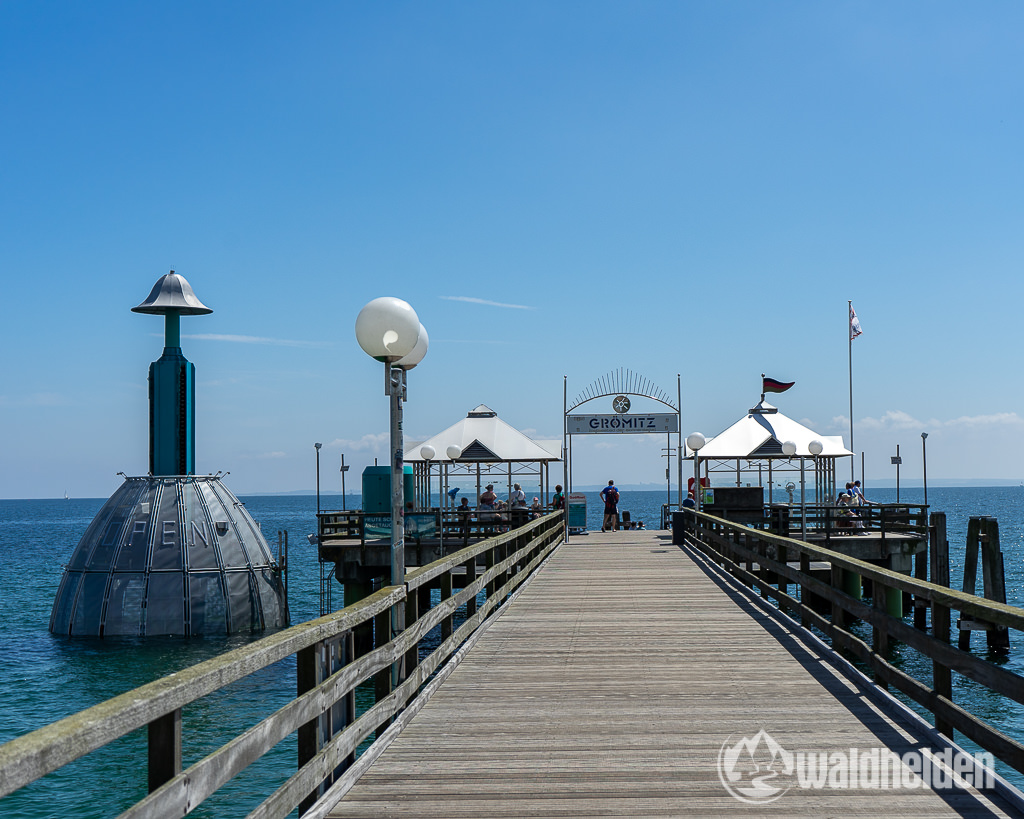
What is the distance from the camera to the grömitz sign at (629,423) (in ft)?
78.2

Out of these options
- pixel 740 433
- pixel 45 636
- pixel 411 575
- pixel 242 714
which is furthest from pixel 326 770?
pixel 45 636

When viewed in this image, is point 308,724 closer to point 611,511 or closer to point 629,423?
point 629,423

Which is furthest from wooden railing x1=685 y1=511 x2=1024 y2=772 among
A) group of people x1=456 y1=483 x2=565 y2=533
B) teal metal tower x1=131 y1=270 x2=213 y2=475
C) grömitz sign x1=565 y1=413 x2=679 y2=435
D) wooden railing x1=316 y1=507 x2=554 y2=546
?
teal metal tower x1=131 y1=270 x2=213 y2=475

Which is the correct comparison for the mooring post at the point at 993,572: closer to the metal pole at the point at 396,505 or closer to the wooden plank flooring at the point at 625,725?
the wooden plank flooring at the point at 625,725

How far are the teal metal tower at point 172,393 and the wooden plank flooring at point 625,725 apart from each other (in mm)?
18111

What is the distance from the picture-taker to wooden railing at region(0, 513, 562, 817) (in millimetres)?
2688

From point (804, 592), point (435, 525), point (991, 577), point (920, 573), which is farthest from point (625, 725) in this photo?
point (920, 573)

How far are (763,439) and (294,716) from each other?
23251mm

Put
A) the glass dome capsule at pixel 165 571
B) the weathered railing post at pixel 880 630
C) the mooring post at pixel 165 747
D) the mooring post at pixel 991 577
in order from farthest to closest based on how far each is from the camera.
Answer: the glass dome capsule at pixel 165 571 < the mooring post at pixel 991 577 < the weathered railing post at pixel 880 630 < the mooring post at pixel 165 747

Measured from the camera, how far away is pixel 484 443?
84.6ft

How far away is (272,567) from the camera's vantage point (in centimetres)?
2728

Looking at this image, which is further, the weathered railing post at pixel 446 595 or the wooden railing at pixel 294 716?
the weathered railing post at pixel 446 595

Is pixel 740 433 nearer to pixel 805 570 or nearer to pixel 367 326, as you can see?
pixel 805 570

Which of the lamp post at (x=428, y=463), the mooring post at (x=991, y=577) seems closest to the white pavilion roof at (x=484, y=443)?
the lamp post at (x=428, y=463)
